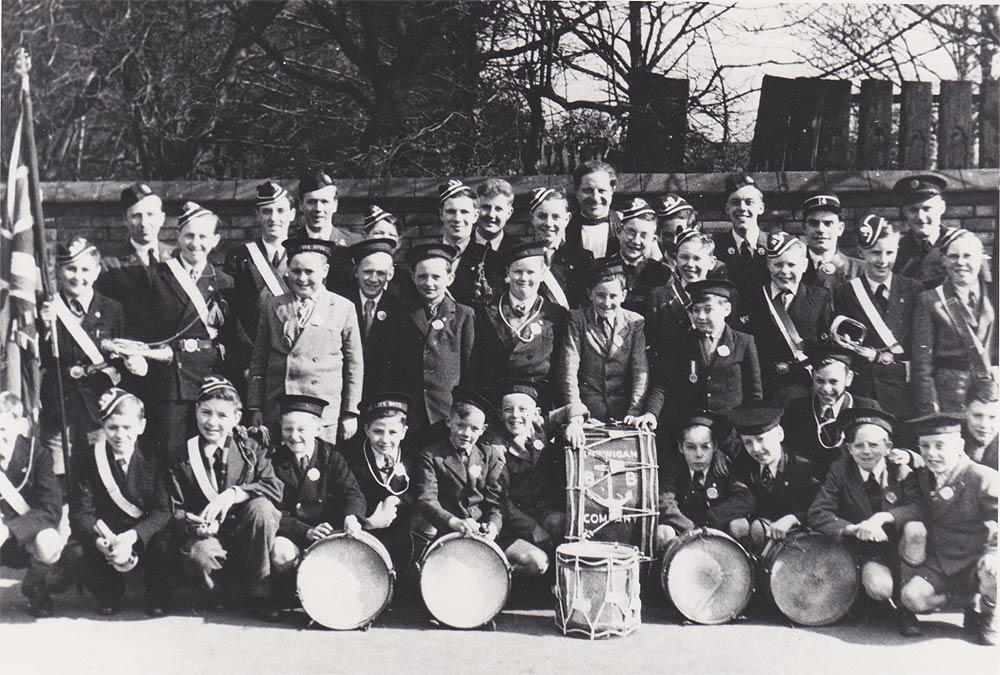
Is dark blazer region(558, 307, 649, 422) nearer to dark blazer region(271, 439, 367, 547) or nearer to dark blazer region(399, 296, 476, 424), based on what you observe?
dark blazer region(399, 296, 476, 424)

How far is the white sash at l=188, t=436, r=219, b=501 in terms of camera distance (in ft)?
16.1

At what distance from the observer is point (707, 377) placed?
507 cm

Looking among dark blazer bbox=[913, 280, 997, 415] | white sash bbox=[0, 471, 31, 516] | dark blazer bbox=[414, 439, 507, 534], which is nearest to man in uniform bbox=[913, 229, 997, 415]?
dark blazer bbox=[913, 280, 997, 415]

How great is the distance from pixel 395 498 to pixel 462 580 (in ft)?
1.80

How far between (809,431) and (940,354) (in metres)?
0.80

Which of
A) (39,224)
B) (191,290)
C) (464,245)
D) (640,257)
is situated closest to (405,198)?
(464,245)

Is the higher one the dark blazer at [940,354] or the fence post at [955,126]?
the fence post at [955,126]

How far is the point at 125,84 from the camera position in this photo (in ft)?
24.6

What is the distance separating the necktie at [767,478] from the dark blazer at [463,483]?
129 cm

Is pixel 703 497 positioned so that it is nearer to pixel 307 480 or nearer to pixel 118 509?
pixel 307 480

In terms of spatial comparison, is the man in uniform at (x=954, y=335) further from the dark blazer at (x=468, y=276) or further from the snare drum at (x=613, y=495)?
the dark blazer at (x=468, y=276)

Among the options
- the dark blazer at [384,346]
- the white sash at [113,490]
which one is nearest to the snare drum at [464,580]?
the dark blazer at [384,346]

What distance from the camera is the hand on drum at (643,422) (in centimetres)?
495

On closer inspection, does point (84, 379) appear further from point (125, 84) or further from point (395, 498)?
point (125, 84)
